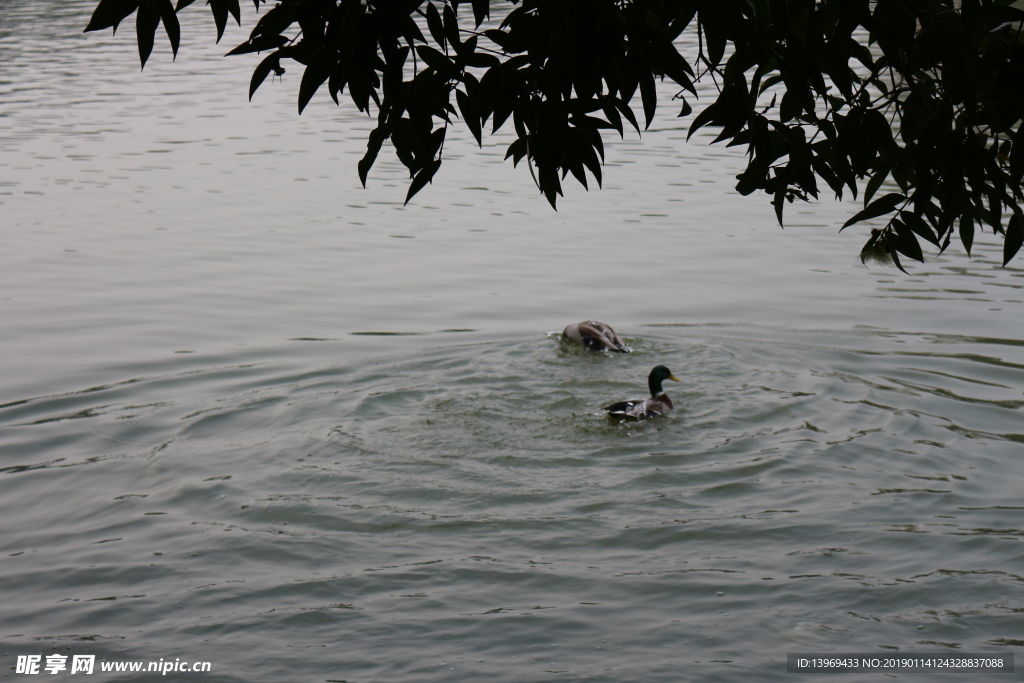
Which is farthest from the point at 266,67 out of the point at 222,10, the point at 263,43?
the point at 222,10

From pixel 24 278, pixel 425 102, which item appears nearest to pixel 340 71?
pixel 425 102

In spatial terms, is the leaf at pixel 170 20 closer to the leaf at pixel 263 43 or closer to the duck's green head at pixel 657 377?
the leaf at pixel 263 43

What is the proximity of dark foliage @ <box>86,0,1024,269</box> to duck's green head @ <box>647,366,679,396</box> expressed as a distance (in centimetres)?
535

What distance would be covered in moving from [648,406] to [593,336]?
1623mm

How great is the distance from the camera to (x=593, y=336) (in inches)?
406

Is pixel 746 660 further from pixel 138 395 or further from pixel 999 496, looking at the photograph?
pixel 138 395

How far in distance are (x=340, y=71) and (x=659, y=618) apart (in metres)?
3.83

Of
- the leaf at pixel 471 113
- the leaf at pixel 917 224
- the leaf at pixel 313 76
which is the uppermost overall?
the leaf at pixel 313 76

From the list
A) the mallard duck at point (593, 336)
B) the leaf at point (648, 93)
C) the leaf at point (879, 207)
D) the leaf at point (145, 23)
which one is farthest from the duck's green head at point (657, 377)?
the leaf at point (145, 23)

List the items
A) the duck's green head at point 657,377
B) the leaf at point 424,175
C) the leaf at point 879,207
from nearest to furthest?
the leaf at point 424,175 → the leaf at point 879,207 → the duck's green head at point 657,377

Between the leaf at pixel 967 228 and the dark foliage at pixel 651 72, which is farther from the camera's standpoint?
the leaf at pixel 967 228

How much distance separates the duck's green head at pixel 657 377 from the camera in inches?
369

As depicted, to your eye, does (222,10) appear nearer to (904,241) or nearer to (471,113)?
(471,113)

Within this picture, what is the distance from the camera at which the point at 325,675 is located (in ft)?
18.3
